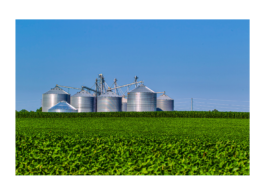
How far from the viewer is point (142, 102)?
128 ft

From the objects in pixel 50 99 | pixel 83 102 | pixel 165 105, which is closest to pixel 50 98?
pixel 50 99

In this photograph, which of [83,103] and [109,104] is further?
[83,103]

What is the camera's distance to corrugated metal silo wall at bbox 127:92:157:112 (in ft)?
127

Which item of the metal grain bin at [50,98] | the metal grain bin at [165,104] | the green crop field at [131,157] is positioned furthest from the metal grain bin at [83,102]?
the green crop field at [131,157]

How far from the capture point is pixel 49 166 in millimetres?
7188

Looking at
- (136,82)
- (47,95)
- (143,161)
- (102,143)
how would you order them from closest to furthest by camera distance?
(143,161) → (102,143) → (47,95) → (136,82)

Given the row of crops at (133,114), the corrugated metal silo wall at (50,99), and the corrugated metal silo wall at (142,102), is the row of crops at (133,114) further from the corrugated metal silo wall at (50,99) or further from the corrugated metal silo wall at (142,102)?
the corrugated metal silo wall at (50,99)

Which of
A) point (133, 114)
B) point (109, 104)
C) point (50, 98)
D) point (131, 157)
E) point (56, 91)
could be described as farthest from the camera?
point (56, 91)

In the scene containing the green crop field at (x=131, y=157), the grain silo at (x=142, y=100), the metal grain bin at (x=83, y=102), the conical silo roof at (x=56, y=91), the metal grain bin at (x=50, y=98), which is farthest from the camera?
the metal grain bin at (x=83, y=102)

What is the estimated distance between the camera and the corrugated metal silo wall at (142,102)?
127 feet

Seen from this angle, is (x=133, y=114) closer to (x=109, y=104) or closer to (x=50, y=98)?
(x=109, y=104)

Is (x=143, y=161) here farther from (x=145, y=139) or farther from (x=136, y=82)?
(x=136, y=82)
